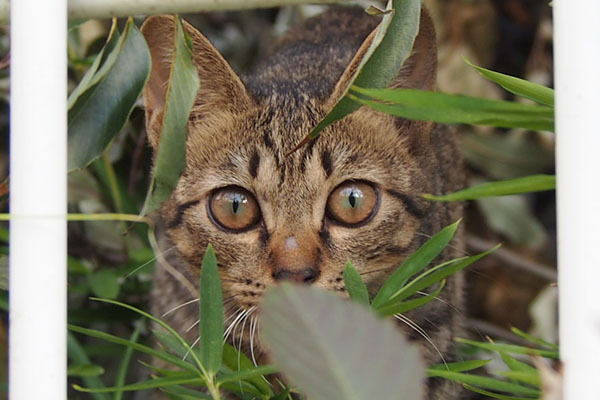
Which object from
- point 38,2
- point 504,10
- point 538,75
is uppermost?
point 504,10

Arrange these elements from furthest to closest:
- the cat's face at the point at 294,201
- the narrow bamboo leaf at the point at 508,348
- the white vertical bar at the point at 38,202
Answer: the cat's face at the point at 294,201, the narrow bamboo leaf at the point at 508,348, the white vertical bar at the point at 38,202

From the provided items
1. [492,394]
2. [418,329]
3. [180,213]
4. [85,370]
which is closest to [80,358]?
[85,370]

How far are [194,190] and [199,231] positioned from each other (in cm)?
9

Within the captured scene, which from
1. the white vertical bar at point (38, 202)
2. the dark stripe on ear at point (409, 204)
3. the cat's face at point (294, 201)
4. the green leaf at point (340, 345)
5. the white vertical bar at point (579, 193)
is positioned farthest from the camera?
the dark stripe on ear at point (409, 204)

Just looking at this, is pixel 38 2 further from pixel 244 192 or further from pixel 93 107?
pixel 244 192

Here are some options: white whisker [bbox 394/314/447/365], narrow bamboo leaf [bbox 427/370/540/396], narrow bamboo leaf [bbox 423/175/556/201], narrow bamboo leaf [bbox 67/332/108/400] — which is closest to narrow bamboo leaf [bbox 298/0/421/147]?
narrow bamboo leaf [bbox 423/175/556/201]

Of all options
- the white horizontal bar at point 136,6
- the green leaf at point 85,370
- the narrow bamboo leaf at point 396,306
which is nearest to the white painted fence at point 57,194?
the white horizontal bar at point 136,6

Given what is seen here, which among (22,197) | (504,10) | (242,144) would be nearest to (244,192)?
(242,144)

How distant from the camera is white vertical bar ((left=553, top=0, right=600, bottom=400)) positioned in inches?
37.5

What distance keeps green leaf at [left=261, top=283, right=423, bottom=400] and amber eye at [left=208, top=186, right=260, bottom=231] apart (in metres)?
0.79

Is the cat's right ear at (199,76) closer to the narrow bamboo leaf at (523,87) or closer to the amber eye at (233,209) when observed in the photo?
the amber eye at (233,209)

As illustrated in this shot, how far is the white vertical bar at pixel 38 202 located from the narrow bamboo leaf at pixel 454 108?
42cm

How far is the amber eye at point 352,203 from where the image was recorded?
1596 mm

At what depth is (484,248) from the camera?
9.25 ft
